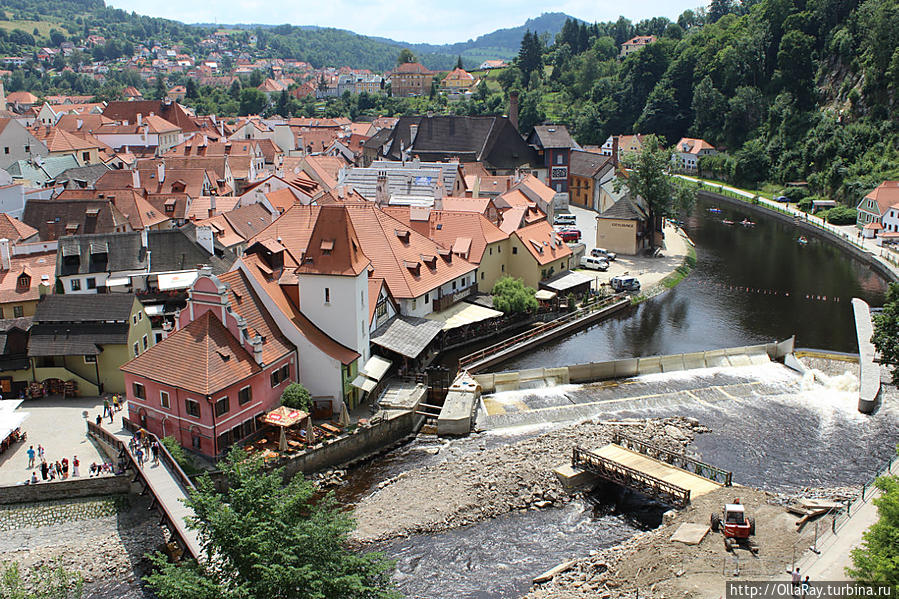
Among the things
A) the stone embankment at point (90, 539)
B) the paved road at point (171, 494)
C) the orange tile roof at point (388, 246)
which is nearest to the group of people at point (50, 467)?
the stone embankment at point (90, 539)

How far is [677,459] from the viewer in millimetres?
36719

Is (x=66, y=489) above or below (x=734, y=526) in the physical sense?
below

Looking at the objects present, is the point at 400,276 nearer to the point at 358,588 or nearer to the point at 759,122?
the point at 358,588

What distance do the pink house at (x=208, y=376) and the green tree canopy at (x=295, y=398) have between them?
2.02 ft

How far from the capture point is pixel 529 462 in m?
36.9

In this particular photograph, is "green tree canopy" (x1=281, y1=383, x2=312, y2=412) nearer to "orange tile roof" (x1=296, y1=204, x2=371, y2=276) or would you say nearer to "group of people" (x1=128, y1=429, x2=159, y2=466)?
"orange tile roof" (x1=296, y1=204, x2=371, y2=276)

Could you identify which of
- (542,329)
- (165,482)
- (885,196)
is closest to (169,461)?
(165,482)

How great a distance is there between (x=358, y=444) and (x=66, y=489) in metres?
12.5

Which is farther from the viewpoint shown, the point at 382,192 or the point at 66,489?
the point at 382,192

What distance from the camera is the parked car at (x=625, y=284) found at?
65250 mm

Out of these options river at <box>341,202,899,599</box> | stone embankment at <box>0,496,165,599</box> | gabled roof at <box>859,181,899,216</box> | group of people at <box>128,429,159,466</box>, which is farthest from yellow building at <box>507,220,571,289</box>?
gabled roof at <box>859,181,899,216</box>

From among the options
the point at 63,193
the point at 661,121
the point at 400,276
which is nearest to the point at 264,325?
the point at 400,276

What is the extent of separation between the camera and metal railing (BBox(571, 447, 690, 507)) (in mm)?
32875

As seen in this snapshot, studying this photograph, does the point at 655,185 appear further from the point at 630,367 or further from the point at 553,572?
the point at 553,572
